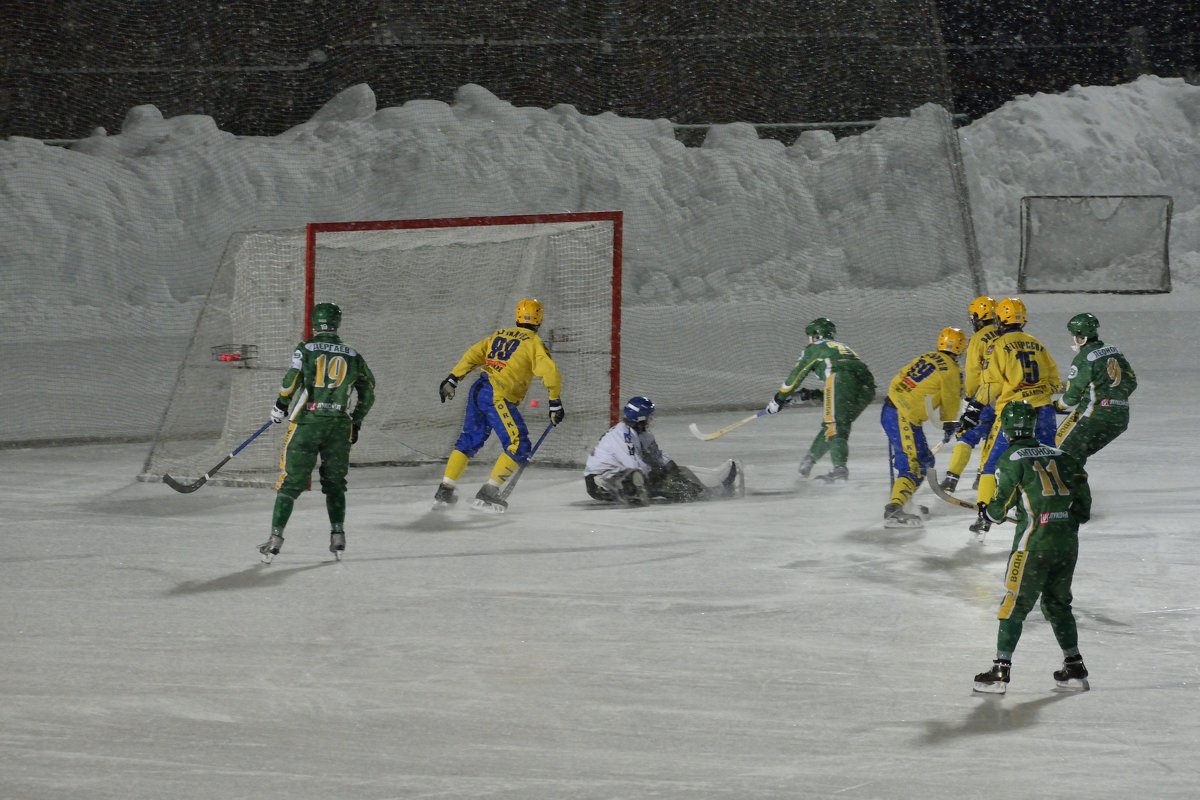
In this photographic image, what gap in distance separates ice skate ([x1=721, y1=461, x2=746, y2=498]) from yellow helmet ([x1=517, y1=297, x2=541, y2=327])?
1.64 meters

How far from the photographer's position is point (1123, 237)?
2772 centimetres

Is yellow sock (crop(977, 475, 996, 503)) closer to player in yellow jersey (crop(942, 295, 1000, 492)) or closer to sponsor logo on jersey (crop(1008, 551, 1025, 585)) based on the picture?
player in yellow jersey (crop(942, 295, 1000, 492))

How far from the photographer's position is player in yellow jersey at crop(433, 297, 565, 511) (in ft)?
34.9

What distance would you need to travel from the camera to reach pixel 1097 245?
89.8ft

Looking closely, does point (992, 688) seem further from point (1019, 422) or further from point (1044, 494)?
point (1019, 422)

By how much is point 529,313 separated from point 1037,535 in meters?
5.63

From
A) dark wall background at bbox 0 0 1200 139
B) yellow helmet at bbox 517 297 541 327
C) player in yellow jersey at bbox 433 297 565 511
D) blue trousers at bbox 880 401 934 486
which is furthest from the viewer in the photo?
dark wall background at bbox 0 0 1200 139

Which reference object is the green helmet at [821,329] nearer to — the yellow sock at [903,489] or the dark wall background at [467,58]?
the yellow sock at [903,489]

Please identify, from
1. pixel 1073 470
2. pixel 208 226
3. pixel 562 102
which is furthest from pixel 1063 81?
pixel 1073 470

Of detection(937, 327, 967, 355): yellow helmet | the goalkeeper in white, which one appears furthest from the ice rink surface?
detection(937, 327, 967, 355): yellow helmet

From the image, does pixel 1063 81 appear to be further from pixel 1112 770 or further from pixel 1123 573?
pixel 1112 770

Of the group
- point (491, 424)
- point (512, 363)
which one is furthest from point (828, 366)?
point (491, 424)

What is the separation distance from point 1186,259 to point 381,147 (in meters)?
14.2

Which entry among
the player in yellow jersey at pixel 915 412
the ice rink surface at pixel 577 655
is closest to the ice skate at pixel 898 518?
the player in yellow jersey at pixel 915 412
